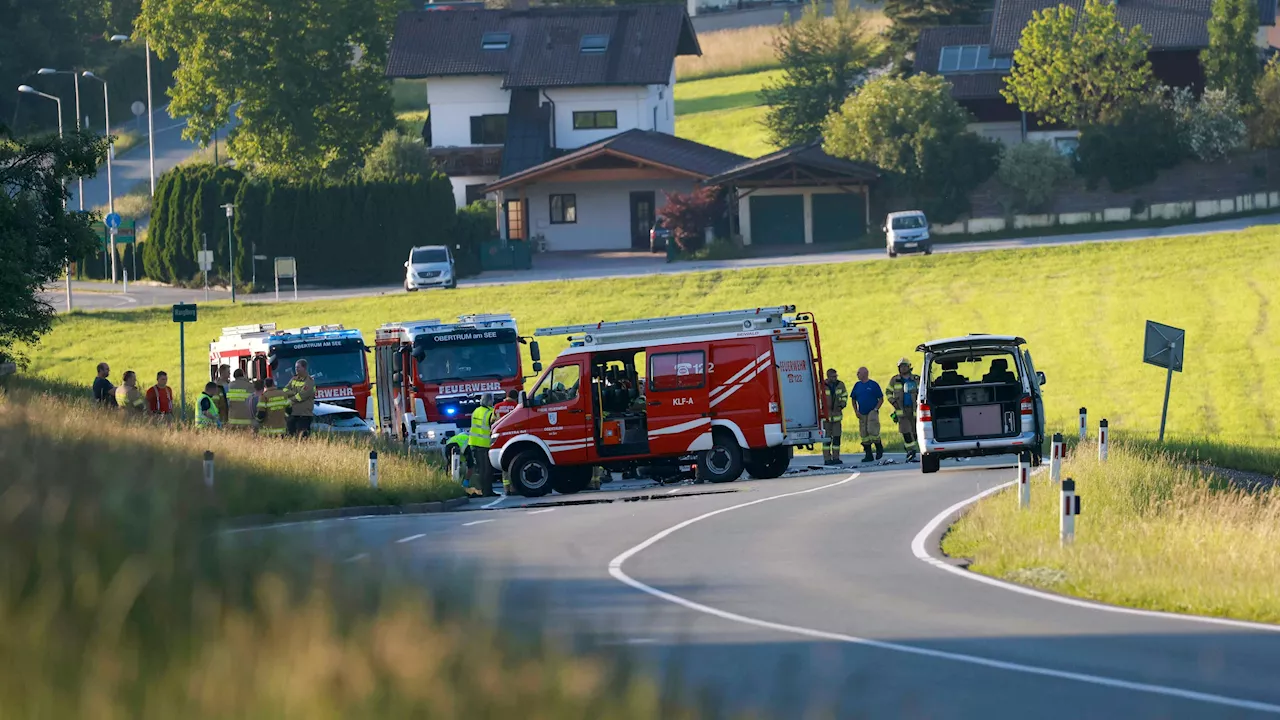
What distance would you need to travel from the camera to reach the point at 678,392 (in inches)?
1024

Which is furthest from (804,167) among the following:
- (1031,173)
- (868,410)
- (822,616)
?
(822,616)

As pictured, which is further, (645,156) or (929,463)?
(645,156)

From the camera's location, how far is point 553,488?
2705 centimetres

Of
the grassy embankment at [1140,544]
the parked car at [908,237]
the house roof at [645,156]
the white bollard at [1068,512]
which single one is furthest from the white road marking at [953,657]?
the house roof at [645,156]

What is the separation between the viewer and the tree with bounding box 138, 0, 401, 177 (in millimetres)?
77562

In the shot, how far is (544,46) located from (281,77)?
1146cm

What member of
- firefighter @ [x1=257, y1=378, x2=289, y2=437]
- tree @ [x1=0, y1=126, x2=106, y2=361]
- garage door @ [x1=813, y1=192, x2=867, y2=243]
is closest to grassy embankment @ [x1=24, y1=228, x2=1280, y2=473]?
garage door @ [x1=813, y1=192, x2=867, y2=243]

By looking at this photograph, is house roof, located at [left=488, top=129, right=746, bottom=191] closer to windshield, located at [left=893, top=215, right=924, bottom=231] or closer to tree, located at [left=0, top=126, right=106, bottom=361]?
windshield, located at [left=893, top=215, right=924, bottom=231]

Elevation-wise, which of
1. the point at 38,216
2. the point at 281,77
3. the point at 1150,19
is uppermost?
the point at 1150,19

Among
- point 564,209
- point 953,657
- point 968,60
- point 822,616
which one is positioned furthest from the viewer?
point 968,60

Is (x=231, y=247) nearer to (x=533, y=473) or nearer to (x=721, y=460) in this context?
(x=533, y=473)

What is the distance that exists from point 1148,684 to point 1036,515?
789 centimetres

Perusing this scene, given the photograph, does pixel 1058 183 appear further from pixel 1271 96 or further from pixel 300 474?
pixel 300 474

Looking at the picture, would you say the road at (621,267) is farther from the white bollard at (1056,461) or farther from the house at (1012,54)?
the white bollard at (1056,461)
